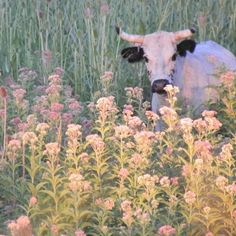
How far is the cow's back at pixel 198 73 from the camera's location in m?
7.51

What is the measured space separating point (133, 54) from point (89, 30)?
827 millimetres

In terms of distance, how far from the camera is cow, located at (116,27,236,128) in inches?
287

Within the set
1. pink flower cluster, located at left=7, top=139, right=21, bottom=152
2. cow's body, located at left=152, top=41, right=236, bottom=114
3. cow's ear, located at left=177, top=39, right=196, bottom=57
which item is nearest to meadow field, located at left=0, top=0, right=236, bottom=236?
pink flower cluster, located at left=7, top=139, right=21, bottom=152

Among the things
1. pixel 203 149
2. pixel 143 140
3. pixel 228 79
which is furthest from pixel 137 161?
pixel 228 79

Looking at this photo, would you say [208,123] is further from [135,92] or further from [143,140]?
[135,92]

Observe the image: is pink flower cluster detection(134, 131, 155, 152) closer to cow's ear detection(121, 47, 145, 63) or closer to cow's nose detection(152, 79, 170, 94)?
cow's nose detection(152, 79, 170, 94)

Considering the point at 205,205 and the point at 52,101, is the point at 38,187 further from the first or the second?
the point at 52,101

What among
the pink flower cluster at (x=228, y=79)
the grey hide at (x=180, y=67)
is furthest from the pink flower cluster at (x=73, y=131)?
the grey hide at (x=180, y=67)

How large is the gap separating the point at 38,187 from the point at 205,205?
0.91 m

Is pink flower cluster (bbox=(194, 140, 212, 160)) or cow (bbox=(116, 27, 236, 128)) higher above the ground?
pink flower cluster (bbox=(194, 140, 212, 160))

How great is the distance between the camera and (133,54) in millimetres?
7539

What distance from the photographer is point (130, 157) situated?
5102 millimetres

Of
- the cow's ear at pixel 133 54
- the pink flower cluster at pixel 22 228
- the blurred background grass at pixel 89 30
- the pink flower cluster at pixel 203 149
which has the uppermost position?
the pink flower cluster at pixel 22 228

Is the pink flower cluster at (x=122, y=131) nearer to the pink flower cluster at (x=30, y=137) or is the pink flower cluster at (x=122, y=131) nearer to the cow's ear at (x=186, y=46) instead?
the pink flower cluster at (x=30, y=137)
